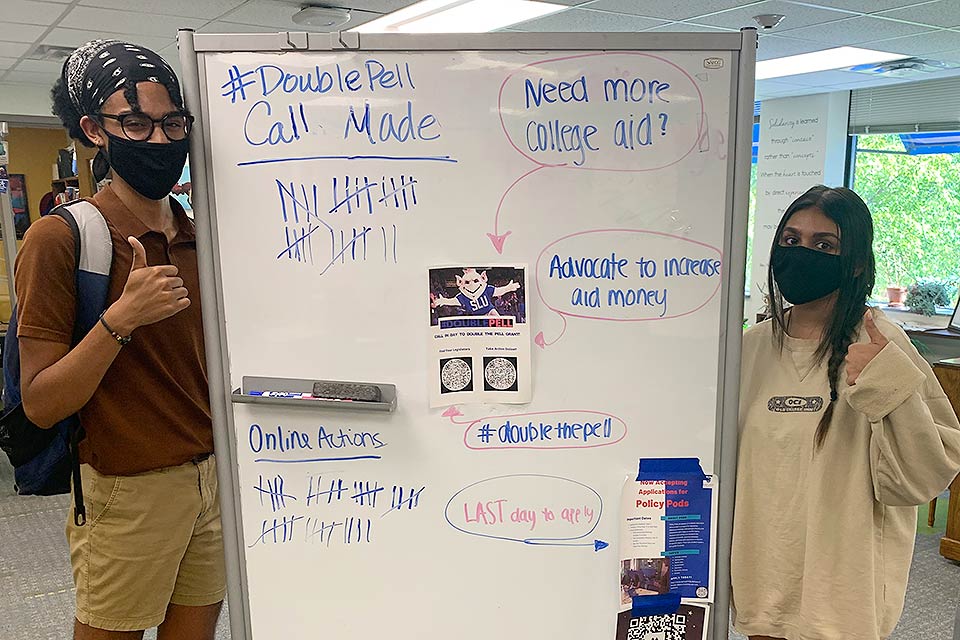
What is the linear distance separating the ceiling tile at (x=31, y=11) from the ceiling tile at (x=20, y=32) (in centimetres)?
11

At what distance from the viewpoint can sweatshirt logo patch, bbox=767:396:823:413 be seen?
131 cm

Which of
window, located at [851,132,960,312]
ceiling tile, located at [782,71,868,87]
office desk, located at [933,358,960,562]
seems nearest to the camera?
office desk, located at [933,358,960,562]

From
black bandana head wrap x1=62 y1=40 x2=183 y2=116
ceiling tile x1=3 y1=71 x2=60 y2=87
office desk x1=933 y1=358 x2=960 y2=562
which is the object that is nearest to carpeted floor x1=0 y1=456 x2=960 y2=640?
office desk x1=933 y1=358 x2=960 y2=562

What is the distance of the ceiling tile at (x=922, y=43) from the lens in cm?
416

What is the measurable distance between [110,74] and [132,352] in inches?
17.7

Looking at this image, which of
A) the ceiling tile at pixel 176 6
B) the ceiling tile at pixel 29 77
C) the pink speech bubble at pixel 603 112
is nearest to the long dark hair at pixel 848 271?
the pink speech bubble at pixel 603 112

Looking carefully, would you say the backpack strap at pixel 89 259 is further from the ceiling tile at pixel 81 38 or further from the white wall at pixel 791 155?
the white wall at pixel 791 155

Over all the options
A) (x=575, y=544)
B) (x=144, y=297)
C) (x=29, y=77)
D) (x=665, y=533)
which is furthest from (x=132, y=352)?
(x=29, y=77)

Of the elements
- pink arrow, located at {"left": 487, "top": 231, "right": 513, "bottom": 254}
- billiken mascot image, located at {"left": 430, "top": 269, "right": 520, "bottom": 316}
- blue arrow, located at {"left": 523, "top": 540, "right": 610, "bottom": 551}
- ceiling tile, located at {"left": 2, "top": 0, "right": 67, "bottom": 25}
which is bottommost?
blue arrow, located at {"left": 523, "top": 540, "right": 610, "bottom": 551}

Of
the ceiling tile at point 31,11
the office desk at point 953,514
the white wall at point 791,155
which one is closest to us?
the office desk at point 953,514

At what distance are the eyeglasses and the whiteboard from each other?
0.11 ft

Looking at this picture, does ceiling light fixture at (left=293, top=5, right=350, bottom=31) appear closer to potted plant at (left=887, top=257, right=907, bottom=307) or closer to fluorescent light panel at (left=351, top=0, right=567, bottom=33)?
fluorescent light panel at (left=351, top=0, right=567, bottom=33)

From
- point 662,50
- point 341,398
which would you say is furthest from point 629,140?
point 341,398

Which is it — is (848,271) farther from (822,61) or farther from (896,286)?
(896,286)
